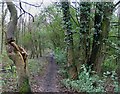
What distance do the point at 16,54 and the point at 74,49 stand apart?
44.8 inches

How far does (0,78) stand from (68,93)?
2.68ft

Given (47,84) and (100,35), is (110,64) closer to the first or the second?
(100,35)

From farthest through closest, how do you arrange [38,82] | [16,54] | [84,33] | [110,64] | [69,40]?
[69,40] → [84,33] → [110,64] → [38,82] → [16,54]

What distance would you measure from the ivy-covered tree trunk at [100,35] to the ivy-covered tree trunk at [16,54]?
97 centimetres

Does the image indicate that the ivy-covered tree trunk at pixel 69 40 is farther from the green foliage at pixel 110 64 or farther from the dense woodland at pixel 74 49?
the green foliage at pixel 110 64

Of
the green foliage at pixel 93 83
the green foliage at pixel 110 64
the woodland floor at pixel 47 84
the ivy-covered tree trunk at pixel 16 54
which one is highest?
the ivy-covered tree trunk at pixel 16 54

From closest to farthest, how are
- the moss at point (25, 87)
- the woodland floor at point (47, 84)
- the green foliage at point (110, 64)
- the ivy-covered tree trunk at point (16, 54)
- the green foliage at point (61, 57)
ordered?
1. the ivy-covered tree trunk at point (16, 54)
2. the moss at point (25, 87)
3. the woodland floor at point (47, 84)
4. the green foliage at point (110, 64)
5. the green foliage at point (61, 57)

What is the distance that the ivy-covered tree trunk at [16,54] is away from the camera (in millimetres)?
2046

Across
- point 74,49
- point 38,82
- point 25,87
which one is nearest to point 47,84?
point 38,82

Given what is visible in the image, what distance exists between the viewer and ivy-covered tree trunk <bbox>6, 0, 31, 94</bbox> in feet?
6.71

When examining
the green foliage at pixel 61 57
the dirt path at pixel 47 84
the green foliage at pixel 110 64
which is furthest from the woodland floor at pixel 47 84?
the green foliage at pixel 61 57

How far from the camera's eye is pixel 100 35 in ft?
9.31

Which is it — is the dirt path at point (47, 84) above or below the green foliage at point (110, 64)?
below

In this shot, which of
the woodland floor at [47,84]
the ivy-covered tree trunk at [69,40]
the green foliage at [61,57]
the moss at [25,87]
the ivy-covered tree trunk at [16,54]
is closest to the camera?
the ivy-covered tree trunk at [16,54]
